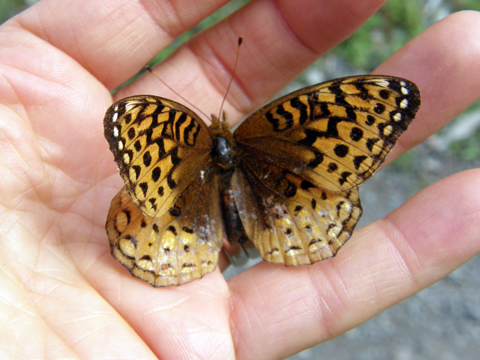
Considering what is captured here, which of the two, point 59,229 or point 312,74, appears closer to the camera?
point 59,229

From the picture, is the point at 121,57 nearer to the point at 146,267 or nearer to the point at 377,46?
the point at 146,267

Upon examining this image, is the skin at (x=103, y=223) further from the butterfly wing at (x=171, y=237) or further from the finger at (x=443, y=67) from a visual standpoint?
the butterfly wing at (x=171, y=237)

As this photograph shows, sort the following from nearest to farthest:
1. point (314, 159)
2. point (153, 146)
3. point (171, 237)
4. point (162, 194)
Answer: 1. point (153, 146)
2. point (162, 194)
3. point (314, 159)
4. point (171, 237)

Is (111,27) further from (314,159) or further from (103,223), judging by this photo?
(314,159)

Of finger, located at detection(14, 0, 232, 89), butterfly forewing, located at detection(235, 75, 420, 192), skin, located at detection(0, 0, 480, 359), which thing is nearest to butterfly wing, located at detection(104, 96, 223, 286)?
skin, located at detection(0, 0, 480, 359)

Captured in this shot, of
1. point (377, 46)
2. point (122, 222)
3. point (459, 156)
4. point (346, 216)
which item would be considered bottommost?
point (459, 156)

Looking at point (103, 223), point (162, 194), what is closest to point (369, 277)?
point (162, 194)

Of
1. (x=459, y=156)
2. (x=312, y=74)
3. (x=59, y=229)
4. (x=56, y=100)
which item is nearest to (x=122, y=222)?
(x=59, y=229)
